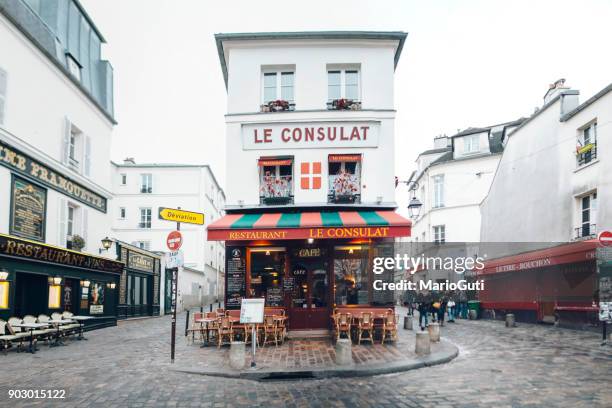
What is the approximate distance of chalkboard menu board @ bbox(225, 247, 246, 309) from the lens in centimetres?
1514

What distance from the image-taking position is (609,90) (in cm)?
1634

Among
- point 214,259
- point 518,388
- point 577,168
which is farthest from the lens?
point 214,259

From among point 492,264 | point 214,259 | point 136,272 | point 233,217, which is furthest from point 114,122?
point 214,259

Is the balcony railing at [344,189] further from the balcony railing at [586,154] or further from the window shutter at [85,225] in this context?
the window shutter at [85,225]

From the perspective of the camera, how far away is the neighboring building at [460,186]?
1308 inches

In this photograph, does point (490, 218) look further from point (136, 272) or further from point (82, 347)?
point (82, 347)

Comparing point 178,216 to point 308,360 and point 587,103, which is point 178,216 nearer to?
point 308,360

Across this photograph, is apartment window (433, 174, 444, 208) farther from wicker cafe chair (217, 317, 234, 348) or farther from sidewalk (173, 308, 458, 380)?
wicker cafe chair (217, 317, 234, 348)

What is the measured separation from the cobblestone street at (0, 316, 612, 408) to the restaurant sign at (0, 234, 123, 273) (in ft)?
8.70

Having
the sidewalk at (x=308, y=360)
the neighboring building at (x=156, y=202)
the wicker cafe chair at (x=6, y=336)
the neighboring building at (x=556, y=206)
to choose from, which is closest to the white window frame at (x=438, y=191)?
the neighboring building at (x=556, y=206)

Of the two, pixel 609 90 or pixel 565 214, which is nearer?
pixel 609 90

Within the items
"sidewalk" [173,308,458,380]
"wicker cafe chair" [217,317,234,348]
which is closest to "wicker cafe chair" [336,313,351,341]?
"sidewalk" [173,308,458,380]

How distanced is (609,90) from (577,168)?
3.12 meters

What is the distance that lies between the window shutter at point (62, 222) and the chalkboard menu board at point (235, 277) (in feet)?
19.8
